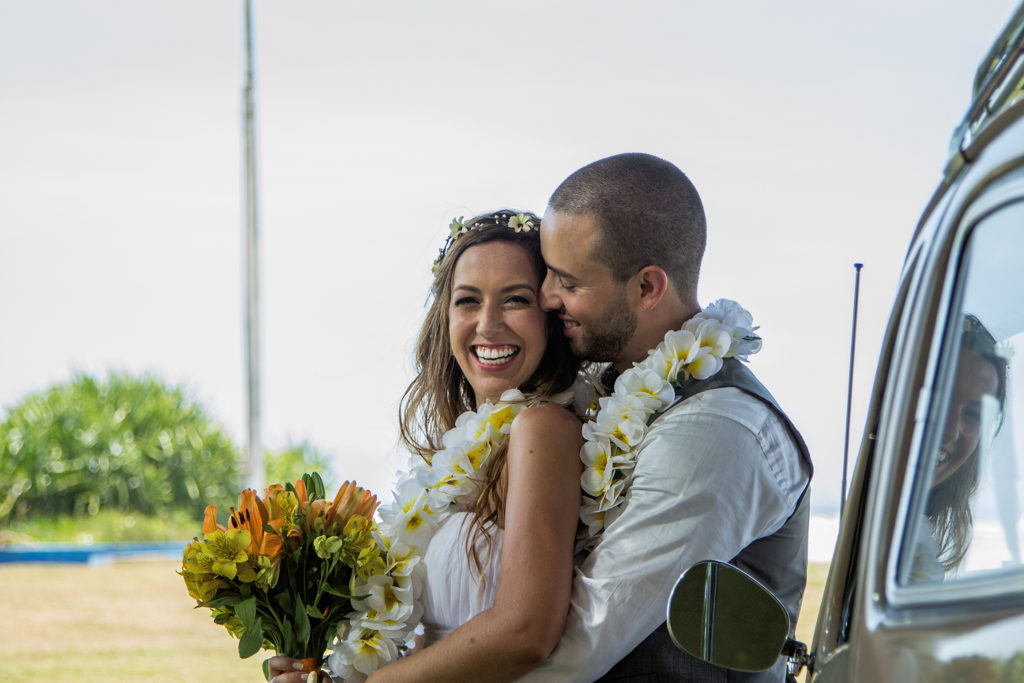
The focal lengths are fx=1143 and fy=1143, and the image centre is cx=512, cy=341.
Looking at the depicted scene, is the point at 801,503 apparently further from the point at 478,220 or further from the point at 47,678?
the point at 47,678

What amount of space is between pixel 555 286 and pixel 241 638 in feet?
3.76

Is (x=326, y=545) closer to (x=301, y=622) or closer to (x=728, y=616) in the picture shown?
(x=301, y=622)

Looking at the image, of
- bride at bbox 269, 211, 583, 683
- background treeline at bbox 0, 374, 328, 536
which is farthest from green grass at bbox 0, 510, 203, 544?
bride at bbox 269, 211, 583, 683

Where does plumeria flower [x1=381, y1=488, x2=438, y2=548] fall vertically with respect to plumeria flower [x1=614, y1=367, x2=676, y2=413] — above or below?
below

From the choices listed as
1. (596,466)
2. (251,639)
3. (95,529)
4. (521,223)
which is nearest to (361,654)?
(251,639)

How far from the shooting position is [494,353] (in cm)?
308

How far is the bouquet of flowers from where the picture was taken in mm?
2691

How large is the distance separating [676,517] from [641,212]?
83 centimetres

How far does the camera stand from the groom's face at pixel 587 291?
274cm

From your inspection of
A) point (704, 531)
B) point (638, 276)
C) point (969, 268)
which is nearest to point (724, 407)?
point (704, 531)

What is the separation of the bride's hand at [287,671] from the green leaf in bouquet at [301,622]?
0.21 ft

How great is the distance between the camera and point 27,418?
14508 millimetres

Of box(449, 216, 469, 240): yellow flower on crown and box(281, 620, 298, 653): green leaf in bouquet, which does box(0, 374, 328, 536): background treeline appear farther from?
box(281, 620, 298, 653): green leaf in bouquet

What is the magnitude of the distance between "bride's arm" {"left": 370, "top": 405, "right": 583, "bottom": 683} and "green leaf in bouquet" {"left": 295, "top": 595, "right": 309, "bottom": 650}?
10.8 inches
